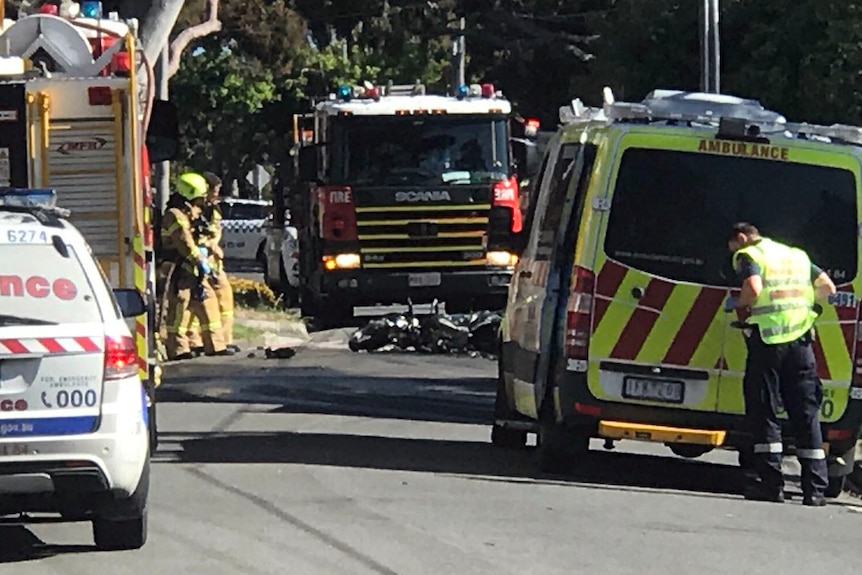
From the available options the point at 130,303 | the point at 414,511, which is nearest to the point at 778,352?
the point at 414,511

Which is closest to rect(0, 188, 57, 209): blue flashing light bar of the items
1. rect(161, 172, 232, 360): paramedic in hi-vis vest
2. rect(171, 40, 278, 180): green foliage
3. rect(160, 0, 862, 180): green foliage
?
rect(161, 172, 232, 360): paramedic in hi-vis vest

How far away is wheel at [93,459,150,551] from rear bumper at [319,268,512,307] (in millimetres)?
13357

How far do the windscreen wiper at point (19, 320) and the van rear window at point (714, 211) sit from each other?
407 centimetres

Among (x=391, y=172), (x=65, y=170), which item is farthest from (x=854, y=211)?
(x=391, y=172)

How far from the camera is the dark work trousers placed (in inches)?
452

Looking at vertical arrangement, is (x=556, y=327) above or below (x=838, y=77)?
below

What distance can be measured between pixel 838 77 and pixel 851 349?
851 centimetres

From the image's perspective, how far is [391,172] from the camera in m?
22.7

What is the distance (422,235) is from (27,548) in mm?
13547

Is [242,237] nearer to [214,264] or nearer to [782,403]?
[214,264]

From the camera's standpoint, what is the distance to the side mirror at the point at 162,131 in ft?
45.0

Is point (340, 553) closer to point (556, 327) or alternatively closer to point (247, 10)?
point (556, 327)

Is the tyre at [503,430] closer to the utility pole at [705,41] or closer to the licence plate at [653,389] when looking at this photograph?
the licence plate at [653,389]

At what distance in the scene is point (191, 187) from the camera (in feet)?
66.2
